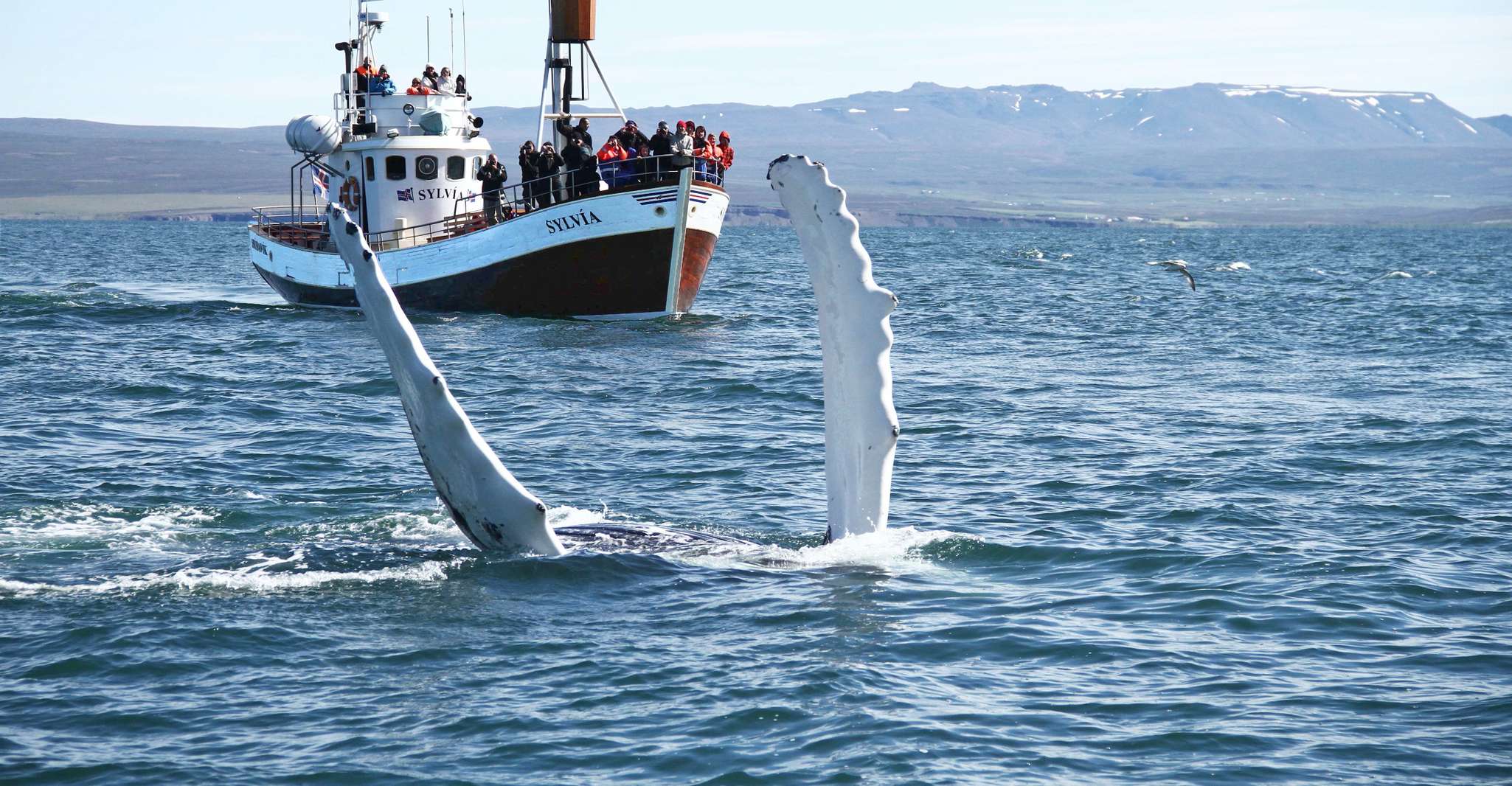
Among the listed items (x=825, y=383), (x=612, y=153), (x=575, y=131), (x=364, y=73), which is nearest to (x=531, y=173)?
(x=612, y=153)

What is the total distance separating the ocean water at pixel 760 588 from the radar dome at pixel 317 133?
46.9 feet

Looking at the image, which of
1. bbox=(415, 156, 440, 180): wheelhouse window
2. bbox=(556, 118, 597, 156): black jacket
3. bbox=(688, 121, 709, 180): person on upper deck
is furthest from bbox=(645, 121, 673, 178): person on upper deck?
bbox=(415, 156, 440, 180): wheelhouse window

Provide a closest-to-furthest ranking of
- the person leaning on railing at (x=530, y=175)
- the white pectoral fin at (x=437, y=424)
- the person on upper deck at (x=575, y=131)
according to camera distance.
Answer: the white pectoral fin at (x=437, y=424), the person leaning on railing at (x=530, y=175), the person on upper deck at (x=575, y=131)

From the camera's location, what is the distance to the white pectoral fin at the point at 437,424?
9.36 metres

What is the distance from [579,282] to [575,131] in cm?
399

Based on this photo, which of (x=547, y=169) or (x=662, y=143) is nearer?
(x=662, y=143)

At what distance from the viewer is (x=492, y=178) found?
3594cm

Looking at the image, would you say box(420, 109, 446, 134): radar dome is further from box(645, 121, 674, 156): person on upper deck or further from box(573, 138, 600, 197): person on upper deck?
box(645, 121, 674, 156): person on upper deck

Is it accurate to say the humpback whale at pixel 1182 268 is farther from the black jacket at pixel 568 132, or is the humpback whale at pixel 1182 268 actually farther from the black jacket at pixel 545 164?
the black jacket at pixel 545 164

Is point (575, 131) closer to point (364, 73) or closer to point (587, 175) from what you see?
point (587, 175)

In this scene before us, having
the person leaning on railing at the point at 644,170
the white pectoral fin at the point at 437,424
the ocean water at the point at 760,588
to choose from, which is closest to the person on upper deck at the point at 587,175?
the person leaning on railing at the point at 644,170

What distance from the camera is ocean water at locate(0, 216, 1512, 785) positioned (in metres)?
8.28

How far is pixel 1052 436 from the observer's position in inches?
748

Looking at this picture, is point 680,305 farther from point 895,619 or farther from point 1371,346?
point 895,619
